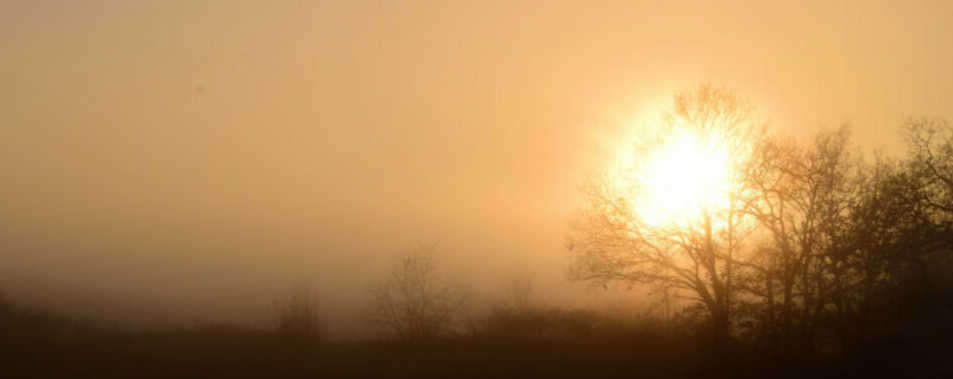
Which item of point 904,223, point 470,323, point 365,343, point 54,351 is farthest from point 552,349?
point 54,351

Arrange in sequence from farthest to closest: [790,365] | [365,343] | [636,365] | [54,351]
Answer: [365,343] → [54,351] → [636,365] → [790,365]

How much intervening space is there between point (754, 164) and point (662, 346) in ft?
20.8

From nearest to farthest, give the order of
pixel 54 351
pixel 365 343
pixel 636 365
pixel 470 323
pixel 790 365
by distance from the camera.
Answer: pixel 790 365
pixel 636 365
pixel 54 351
pixel 365 343
pixel 470 323

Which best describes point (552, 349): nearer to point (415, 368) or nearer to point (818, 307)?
point (415, 368)

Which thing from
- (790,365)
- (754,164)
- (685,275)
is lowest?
(790,365)

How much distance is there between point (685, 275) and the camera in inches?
1019

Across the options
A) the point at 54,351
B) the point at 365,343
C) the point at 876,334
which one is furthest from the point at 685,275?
the point at 54,351

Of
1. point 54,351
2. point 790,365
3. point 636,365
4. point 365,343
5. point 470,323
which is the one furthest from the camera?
point 470,323

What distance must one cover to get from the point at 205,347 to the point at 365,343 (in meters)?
5.41

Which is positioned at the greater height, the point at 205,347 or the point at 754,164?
the point at 754,164

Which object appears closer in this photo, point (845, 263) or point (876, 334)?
point (876, 334)

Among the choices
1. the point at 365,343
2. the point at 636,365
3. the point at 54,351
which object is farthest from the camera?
the point at 365,343

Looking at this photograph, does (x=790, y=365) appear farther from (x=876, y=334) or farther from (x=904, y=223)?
(x=904, y=223)

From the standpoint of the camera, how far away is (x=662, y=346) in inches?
993
